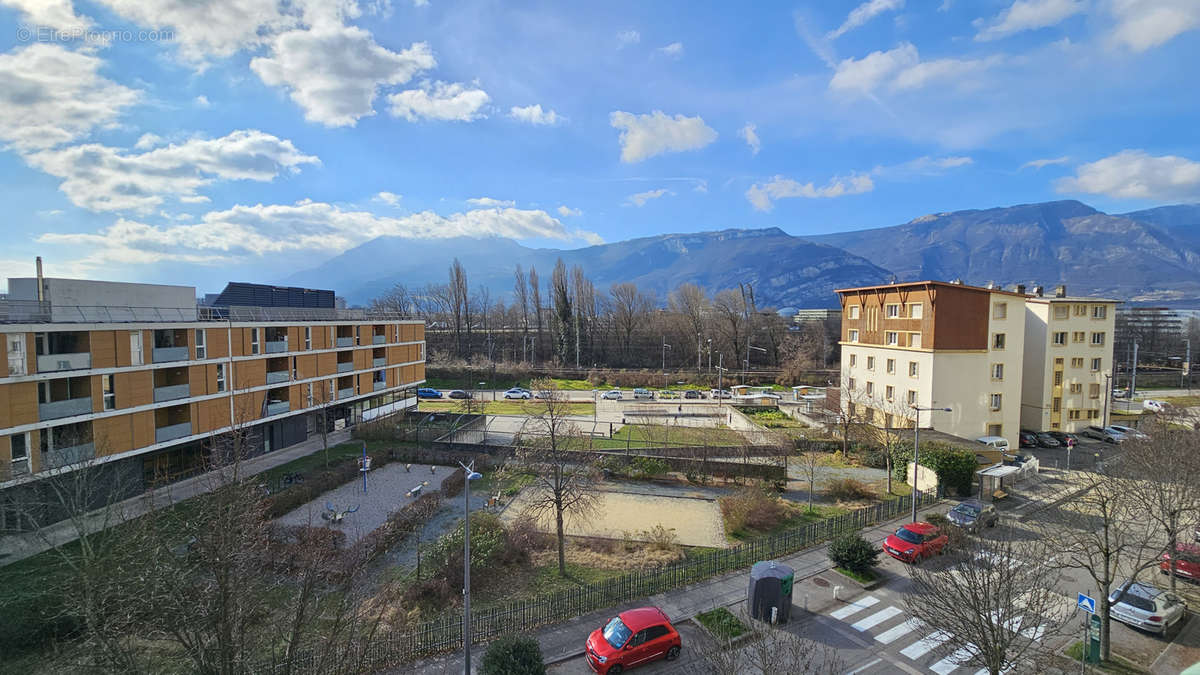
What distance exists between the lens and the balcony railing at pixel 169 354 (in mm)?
26938

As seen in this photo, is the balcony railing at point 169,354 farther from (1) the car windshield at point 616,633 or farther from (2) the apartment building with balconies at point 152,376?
(1) the car windshield at point 616,633

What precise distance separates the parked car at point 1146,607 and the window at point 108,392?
39.4 meters

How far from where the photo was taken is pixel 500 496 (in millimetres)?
27469

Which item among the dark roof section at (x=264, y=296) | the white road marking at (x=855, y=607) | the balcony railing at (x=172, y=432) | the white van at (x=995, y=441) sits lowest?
the white road marking at (x=855, y=607)

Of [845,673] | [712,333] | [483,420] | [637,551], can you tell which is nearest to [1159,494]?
[845,673]

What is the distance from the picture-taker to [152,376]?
1050 inches

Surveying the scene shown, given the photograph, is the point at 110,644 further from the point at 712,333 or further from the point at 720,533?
the point at 712,333

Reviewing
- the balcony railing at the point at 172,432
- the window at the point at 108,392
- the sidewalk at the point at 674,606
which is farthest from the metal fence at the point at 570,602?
the balcony railing at the point at 172,432

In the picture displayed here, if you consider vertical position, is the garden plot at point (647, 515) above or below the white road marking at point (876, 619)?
below

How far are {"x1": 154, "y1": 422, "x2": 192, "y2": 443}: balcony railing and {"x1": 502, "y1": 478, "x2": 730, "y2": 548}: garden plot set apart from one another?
724 inches

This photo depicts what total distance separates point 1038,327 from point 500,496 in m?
44.8

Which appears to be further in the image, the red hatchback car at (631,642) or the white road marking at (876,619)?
the white road marking at (876,619)

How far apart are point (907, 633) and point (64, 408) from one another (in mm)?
34057

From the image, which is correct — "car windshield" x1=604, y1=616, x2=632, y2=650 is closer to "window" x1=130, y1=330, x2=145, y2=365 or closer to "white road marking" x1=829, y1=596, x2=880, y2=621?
"white road marking" x1=829, y1=596, x2=880, y2=621
